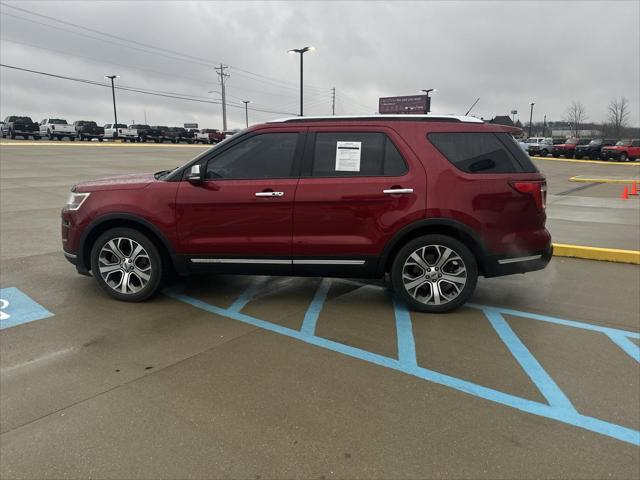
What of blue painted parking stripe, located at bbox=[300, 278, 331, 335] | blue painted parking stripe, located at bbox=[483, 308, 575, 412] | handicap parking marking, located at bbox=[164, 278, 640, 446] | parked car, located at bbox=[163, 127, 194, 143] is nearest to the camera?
handicap parking marking, located at bbox=[164, 278, 640, 446]

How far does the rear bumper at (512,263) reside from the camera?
452 centimetres

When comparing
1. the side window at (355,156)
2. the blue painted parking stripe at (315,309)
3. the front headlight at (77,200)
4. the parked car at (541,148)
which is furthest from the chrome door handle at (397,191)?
the parked car at (541,148)

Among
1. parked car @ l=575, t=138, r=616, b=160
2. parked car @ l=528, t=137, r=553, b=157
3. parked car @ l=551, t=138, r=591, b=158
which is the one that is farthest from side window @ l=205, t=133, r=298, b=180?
parked car @ l=528, t=137, r=553, b=157

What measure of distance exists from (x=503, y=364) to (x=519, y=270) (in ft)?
4.09

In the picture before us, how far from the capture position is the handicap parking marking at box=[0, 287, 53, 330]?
433 cm

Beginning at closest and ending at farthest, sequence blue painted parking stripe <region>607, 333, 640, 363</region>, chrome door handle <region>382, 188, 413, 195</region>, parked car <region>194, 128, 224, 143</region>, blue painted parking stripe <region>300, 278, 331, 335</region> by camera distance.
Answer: blue painted parking stripe <region>607, 333, 640, 363</region>, blue painted parking stripe <region>300, 278, 331, 335</region>, chrome door handle <region>382, 188, 413, 195</region>, parked car <region>194, 128, 224, 143</region>

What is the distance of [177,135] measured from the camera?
55281 millimetres

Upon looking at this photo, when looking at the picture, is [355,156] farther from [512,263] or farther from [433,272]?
[512,263]

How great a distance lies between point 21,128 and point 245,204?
53.1m

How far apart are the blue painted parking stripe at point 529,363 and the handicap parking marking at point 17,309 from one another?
4.15 m

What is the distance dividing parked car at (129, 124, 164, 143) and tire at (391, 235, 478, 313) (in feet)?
176

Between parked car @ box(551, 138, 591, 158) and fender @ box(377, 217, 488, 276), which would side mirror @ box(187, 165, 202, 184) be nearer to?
fender @ box(377, 217, 488, 276)

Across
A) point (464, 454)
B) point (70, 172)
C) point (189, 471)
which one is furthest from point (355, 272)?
point (70, 172)

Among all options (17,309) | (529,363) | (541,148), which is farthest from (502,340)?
(541,148)
